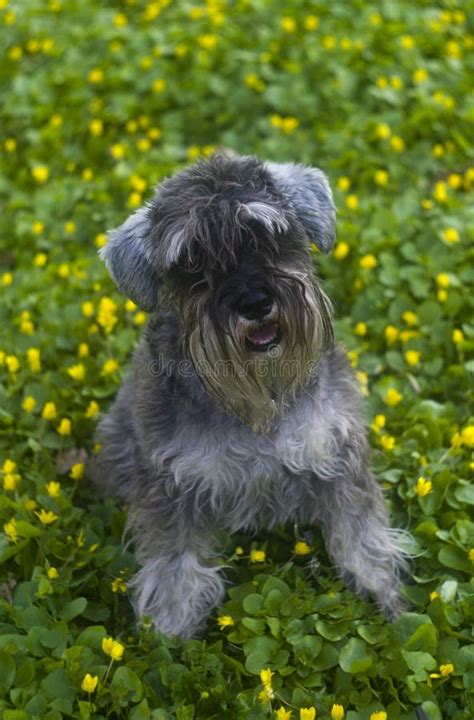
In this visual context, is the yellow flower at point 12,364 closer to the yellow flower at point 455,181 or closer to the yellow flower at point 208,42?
the yellow flower at point 455,181

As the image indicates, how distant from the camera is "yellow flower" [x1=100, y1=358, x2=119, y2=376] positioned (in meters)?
5.50

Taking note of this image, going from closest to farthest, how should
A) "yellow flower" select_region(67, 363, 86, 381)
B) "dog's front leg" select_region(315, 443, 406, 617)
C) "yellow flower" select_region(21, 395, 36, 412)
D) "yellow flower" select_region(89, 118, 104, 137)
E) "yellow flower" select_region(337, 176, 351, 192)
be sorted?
"dog's front leg" select_region(315, 443, 406, 617), "yellow flower" select_region(21, 395, 36, 412), "yellow flower" select_region(67, 363, 86, 381), "yellow flower" select_region(337, 176, 351, 192), "yellow flower" select_region(89, 118, 104, 137)

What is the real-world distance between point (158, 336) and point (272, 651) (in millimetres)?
1480

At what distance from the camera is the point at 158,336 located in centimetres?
433

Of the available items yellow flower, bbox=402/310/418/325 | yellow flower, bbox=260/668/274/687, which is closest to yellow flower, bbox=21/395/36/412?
yellow flower, bbox=260/668/274/687

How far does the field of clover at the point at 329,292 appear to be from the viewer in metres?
4.04

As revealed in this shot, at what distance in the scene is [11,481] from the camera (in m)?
→ 4.87

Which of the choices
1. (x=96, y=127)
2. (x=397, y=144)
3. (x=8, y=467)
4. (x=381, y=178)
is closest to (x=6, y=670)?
(x=8, y=467)

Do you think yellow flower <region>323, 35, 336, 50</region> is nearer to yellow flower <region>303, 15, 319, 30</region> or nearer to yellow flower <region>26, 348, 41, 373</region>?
yellow flower <region>303, 15, 319, 30</region>

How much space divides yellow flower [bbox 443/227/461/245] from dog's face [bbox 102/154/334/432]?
2261 mm

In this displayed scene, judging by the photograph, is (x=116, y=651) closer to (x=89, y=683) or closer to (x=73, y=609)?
(x=89, y=683)

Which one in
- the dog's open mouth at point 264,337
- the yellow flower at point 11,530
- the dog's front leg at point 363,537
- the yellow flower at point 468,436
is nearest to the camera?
the dog's open mouth at point 264,337

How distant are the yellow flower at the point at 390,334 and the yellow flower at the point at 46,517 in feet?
7.44

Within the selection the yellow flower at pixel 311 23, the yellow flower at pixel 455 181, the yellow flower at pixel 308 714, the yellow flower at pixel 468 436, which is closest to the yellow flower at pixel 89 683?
the yellow flower at pixel 308 714
